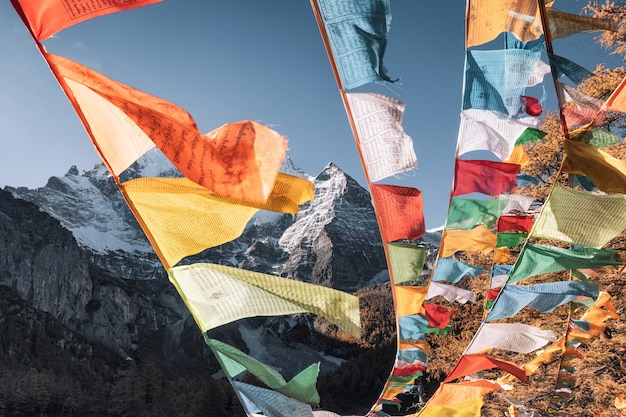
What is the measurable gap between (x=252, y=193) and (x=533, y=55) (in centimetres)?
356

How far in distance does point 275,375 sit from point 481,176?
414cm

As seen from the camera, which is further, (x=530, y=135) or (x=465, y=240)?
(x=465, y=240)

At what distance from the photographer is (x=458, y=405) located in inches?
267

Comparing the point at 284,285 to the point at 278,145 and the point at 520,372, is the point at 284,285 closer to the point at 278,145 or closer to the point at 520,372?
the point at 278,145

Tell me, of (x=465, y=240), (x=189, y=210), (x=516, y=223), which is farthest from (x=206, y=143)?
(x=516, y=223)

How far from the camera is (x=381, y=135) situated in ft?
14.7

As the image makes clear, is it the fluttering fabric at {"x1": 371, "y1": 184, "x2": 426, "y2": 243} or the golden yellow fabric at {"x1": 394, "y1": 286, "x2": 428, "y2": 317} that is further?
the golden yellow fabric at {"x1": 394, "y1": 286, "x2": 428, "y2": 317}

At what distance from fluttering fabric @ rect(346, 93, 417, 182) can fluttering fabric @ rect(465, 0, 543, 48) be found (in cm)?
102

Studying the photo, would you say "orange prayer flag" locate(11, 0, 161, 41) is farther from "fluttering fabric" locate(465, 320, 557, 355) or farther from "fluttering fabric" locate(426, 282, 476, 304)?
"fluttering fabric" locate(426, 282, 476, 304)

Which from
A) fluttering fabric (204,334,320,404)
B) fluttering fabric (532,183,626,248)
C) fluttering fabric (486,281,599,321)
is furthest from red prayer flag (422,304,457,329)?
fluttering fabric (204,334,320,404)

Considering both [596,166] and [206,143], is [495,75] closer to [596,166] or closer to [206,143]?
[596,166]

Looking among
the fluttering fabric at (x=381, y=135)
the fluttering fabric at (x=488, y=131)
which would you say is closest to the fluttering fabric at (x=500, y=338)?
the fluttering fabric at (x=488, y=131)

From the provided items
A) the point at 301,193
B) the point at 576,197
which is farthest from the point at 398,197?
the point at 301,193

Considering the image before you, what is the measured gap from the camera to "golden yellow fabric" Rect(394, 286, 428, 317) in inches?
291
